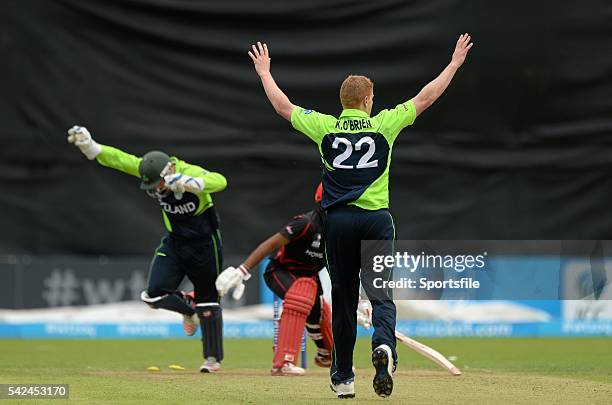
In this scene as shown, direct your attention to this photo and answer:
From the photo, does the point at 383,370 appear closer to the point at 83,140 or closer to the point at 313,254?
the point at 313,254

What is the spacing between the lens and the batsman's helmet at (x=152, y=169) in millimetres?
9406

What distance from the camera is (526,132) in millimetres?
15281

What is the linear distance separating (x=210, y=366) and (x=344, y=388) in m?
2.65

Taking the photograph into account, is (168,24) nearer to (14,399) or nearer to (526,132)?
(526,132)

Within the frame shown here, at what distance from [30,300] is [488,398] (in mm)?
8687

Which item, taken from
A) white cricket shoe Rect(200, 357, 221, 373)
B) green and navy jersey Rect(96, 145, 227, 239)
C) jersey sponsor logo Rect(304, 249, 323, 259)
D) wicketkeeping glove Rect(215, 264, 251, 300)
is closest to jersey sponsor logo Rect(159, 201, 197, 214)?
green and navy jersey Rect(96, 145, 227, 239)

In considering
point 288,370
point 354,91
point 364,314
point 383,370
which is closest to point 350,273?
point 383,370

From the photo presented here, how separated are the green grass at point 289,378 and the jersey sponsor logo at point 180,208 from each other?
1338 millimetres

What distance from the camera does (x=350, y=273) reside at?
23.6 feet

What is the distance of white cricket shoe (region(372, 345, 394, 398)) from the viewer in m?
6.82

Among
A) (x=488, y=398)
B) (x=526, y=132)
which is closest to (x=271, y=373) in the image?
(x=488, y=398)

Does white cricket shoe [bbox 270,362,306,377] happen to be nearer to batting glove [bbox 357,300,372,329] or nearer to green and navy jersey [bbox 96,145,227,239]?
batting glove [bbox 357,300,372,329]

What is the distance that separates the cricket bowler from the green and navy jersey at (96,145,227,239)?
2356mm

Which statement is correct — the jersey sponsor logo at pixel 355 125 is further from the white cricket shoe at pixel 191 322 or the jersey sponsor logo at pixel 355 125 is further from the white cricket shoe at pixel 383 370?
the white cricket shoe at pixel 191 322
